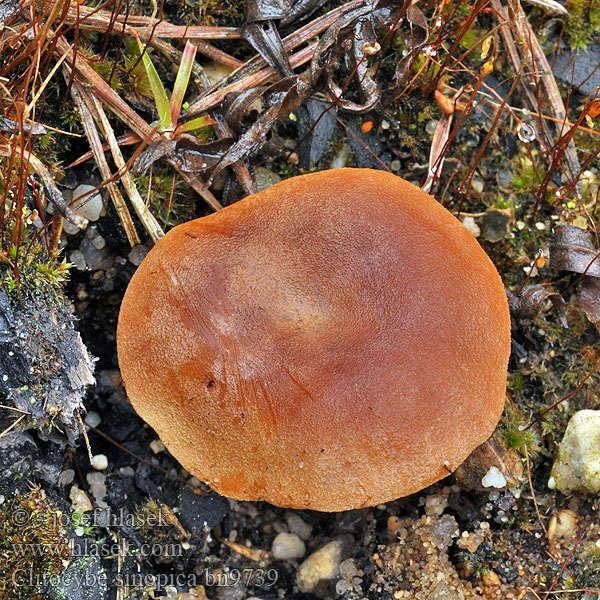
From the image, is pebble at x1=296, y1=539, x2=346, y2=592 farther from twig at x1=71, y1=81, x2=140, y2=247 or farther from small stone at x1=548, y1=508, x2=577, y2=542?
twig at x1=71, y1=81, x2=140, y2=247

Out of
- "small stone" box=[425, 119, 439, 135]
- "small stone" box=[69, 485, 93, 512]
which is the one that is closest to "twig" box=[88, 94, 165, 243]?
"small stone" box=[69, 485, 93, 512]

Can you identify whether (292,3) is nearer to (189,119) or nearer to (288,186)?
(189,119)

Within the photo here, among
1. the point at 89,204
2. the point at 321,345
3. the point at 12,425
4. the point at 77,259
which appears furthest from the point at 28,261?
the point at 321,345

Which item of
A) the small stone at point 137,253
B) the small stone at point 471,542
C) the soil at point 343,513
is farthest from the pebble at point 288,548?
the small stone at point 137,253

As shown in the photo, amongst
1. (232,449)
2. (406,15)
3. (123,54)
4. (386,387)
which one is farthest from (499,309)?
(123,54)

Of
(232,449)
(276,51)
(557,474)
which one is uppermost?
(276,51)
